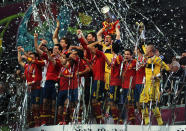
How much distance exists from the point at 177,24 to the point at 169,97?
508 centimetres

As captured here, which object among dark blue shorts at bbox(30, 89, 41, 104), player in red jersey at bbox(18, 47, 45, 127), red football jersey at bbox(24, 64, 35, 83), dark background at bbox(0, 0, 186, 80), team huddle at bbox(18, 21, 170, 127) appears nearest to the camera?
team huddle at bbox(18, 21, 170, 127)

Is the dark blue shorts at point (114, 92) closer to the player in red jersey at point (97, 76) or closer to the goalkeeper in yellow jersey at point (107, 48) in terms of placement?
the player in red jersey at point (97, 76)

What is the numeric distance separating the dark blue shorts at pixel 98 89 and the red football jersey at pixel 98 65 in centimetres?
11

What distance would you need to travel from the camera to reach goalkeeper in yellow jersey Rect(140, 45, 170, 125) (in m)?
6.72

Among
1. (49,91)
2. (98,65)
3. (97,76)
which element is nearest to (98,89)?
(97,76)

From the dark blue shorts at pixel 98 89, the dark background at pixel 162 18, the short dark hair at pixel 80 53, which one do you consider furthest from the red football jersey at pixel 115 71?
the dark background at pixel 162 18

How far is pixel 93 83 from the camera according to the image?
7273 millimetres

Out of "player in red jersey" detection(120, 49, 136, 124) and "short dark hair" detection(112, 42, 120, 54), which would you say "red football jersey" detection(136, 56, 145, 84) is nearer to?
"player in red jersey" detection(120, 49, 136, 124)

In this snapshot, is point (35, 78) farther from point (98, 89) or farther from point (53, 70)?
point (98, 89)

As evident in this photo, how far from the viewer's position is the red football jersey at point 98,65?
7.53m

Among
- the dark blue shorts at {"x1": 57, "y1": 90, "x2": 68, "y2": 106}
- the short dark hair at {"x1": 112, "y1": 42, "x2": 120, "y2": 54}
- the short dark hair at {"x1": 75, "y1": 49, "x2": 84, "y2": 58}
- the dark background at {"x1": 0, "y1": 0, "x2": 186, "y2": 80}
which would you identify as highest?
the dark background at {"x1": 0, "y1": 0, "x2": 186, "y2": 80}

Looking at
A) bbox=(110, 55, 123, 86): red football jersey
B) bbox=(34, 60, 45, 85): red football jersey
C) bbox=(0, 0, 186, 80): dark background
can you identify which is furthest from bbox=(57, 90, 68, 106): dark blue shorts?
bbox=(0, 0, 186, 80): dark background

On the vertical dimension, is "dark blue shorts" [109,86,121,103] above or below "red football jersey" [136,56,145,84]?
below

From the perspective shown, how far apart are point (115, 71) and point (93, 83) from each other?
0.60 meters
